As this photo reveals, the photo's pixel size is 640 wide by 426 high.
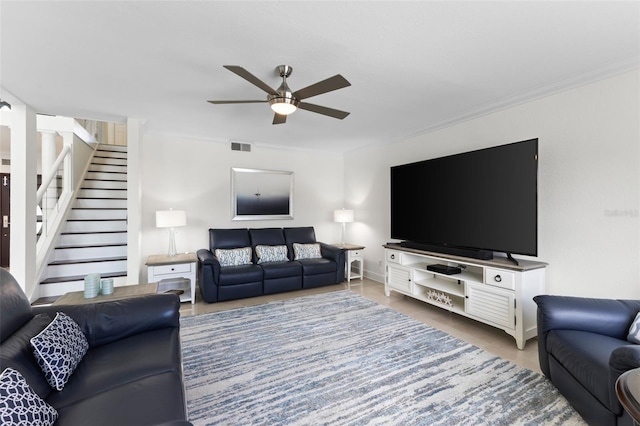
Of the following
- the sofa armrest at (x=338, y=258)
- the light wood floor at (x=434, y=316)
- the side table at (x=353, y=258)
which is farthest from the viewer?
the side table at (x=353, y=258)

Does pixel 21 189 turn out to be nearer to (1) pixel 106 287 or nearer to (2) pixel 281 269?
(1) pixel 106 287

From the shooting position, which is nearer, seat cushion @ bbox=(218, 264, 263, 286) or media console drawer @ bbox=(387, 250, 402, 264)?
seat cushion @ bbox=(218, 264, 263, 286)

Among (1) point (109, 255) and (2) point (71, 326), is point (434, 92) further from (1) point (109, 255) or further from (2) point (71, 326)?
(1) point (109, 255)

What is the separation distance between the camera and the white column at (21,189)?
→ 318 cm

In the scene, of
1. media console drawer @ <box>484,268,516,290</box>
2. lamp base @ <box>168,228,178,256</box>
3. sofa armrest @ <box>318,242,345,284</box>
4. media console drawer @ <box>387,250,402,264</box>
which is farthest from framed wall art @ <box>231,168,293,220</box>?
media console drawer @ <box>484,268,516,290</box>

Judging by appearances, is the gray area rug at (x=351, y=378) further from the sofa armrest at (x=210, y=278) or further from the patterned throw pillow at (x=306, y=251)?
the patterned throw pillow at (x=306, y=251)

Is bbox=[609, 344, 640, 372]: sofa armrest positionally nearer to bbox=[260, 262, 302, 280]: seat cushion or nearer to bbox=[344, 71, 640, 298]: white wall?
bbox=[344, 71, 640, 298]: white wall

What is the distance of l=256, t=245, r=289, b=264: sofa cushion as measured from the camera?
4514 millimetres

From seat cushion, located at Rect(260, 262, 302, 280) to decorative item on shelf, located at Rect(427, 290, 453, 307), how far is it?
1908 mm

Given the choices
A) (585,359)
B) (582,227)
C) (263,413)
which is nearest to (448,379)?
(585,359)

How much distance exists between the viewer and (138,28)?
1.87 meters

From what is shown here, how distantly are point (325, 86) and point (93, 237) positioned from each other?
4470 mm

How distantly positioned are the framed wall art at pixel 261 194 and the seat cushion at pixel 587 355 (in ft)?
13.9

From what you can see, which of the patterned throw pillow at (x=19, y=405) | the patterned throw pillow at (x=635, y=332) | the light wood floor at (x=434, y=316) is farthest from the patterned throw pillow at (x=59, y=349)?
the patterned throw pillow at (x=635, y=332)
